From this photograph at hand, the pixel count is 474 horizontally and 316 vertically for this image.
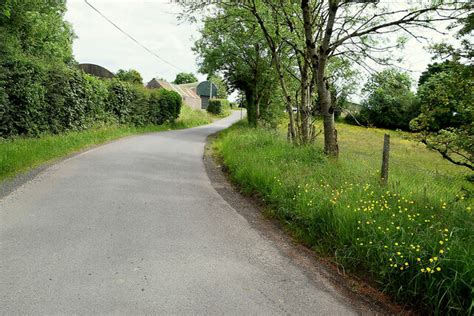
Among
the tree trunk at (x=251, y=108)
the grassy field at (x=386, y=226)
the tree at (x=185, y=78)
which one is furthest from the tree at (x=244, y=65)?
the tree at (x=185, y=78)

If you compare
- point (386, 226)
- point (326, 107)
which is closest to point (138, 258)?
point (386, 226)

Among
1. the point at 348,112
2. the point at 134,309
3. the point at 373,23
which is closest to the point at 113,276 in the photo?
the point at 134,309

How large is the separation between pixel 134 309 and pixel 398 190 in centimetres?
459

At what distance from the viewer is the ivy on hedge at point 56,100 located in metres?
10.4

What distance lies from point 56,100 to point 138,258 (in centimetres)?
1084

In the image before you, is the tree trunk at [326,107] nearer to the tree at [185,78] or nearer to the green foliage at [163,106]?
the green foliage at [163,106]

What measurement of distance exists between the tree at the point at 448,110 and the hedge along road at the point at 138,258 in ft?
10.0

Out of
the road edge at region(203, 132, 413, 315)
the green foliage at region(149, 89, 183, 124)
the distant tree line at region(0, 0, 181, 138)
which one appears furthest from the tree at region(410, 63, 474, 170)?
the green foliage at region(149, 89, 183, 124)

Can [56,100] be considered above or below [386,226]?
above

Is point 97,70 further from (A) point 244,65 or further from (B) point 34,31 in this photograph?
(A) point 244,65

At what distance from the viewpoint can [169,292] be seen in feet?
10.8

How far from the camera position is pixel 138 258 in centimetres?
396

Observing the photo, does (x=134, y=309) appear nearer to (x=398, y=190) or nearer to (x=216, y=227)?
(x=216, y=227)

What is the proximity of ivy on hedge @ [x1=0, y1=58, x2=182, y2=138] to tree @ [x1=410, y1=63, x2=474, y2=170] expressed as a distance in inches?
432
